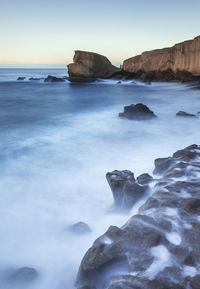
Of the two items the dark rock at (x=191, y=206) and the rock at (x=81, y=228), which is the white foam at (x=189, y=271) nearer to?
the dark rock at (x=191, y=206)

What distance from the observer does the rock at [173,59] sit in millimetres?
26742

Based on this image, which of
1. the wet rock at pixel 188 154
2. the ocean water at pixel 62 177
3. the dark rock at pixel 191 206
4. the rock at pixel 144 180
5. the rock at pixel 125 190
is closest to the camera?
the dark rock at pixel 191 206

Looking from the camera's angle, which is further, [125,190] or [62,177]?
[62,177]

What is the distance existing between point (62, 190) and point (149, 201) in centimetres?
196

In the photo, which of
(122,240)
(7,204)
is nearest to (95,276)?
(122,240)

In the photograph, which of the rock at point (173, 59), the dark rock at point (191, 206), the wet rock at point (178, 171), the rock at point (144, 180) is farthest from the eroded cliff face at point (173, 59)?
the dark rock at point (191, 206)

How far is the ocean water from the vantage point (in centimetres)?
309

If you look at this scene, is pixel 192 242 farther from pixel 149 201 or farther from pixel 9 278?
pixel 9 278

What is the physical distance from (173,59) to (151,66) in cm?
316

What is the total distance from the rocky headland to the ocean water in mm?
19178

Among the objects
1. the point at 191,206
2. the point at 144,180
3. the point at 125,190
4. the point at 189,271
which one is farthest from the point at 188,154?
the point at 189,271

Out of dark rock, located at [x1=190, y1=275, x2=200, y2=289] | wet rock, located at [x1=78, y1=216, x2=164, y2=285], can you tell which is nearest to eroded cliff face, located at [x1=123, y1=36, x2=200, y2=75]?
wet rock, located at [x1=78, y1=216, x2=164, y2=285]

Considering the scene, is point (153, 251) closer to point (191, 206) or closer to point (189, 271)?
point (189, 271)

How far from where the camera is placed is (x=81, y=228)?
338cm
